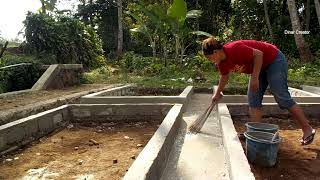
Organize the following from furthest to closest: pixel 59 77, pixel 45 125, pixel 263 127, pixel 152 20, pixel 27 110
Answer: pixel 152 20
pixel 59 77
pixel 27 110
pixel 45 125
pixel 263 127

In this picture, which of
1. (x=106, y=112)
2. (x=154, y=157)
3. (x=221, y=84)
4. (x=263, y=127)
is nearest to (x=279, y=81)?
(x=263, y=127)

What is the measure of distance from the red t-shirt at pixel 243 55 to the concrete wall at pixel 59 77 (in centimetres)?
561

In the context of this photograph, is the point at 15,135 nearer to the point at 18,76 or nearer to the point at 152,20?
the point at 18,76

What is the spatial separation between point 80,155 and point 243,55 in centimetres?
212

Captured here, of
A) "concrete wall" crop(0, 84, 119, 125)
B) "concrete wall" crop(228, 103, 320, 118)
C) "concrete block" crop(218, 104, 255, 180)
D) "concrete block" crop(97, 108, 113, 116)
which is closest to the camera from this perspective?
"concrete block" crop(218, 104, 255, 180)

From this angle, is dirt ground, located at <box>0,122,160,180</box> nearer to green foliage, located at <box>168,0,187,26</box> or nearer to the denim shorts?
the denim shorts

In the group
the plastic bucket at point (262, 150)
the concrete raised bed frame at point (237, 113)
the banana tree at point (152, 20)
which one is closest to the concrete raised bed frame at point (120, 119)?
the concrete raised bed frame at point (237, 113)

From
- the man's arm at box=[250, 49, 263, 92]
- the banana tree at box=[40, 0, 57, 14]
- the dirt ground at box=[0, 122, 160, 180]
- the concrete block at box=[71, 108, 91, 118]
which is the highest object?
the banana tree at box=[40, 0, 57, 14]

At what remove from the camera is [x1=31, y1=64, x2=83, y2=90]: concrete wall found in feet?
28.2

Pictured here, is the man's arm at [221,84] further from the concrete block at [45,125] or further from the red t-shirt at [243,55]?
the concrete block at [45,125]

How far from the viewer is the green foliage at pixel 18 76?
866 centimetres

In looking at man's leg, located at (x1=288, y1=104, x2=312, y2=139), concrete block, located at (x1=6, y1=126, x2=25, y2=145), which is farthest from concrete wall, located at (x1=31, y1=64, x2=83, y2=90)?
man's leg, located at (x1=288, y1=104, x2=312, y2=139)

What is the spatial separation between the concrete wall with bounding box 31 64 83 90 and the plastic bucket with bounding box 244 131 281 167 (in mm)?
6040

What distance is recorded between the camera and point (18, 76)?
9117 mm
